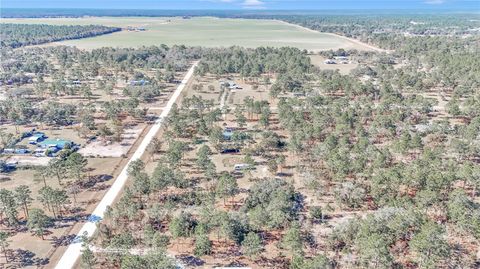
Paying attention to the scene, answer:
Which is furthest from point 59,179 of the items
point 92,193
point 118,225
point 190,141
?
point 190,141

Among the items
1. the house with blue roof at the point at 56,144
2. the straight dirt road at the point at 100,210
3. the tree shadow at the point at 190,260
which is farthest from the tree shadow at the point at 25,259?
the house with blue roof at the point at 56,144

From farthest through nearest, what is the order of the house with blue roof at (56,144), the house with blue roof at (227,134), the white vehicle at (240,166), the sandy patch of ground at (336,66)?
the sandy patch of ground at (336,66)
the house with blue roof at (227,134)
the house with blue roof at (56,144)
the white vehicle at (240,166)

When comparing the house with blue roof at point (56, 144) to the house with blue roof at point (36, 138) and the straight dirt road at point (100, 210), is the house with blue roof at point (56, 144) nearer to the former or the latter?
the house with blue roof at point (36, 138)

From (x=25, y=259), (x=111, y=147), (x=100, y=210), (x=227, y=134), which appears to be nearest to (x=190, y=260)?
(x=100, y=210)

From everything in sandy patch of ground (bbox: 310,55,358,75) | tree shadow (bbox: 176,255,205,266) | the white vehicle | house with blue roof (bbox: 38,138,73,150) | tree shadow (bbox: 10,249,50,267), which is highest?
sandy patch of ground (bbox: 310,55,358,75)

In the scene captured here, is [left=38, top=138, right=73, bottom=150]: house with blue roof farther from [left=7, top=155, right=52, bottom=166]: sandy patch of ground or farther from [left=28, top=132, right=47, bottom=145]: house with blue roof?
[left=7, top=155, right=52, bottom=166]: sandy patch of ground

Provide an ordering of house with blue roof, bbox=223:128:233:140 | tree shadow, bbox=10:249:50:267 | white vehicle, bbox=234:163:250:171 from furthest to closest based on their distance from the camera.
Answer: house with blue roof, bbox=223:128:233:140 → white vehicle, bbox=234:163:250:171 → tree shadow, bbox=10:249:50:267

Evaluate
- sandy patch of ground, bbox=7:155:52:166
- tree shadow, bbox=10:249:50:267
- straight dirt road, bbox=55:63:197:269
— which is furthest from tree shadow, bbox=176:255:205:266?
sandy patch of ground, bbox=7:155:52:166

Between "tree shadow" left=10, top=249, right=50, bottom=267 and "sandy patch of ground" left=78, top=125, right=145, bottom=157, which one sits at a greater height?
"sandy patch of ground" left=78, top=125, right=145, bottom=157
